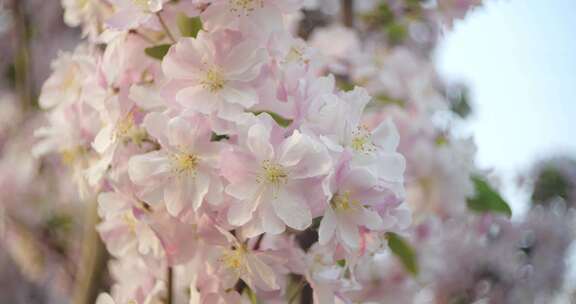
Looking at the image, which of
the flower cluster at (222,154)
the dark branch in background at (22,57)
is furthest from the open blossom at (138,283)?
the dark branch in background at (22,57)

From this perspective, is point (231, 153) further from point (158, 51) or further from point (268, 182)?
point (158, 51)

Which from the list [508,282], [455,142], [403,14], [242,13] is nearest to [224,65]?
[242,13]

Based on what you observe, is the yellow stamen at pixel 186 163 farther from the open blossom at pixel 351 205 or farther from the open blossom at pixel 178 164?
the open blossom at pixel 351 205

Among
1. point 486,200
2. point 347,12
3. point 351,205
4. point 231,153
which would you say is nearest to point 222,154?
point 231,153

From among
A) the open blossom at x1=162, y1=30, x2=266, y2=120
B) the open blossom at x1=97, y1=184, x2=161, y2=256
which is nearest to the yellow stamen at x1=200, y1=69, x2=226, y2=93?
the open blossom at x1=162, y1=30, x2=266, y2=120

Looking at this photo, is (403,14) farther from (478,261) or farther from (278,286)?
(278,286)

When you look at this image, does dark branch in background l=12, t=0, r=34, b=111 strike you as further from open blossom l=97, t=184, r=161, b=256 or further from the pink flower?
the pink flower

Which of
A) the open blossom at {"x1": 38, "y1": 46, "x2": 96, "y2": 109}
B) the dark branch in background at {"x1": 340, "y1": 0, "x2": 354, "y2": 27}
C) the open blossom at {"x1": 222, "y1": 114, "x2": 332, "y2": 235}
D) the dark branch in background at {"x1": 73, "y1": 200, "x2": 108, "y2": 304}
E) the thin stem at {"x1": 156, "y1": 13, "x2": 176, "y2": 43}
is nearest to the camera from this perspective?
the open blossom at {"x1": 222, "y1": 114, "x2": 332, "y2": 235}
